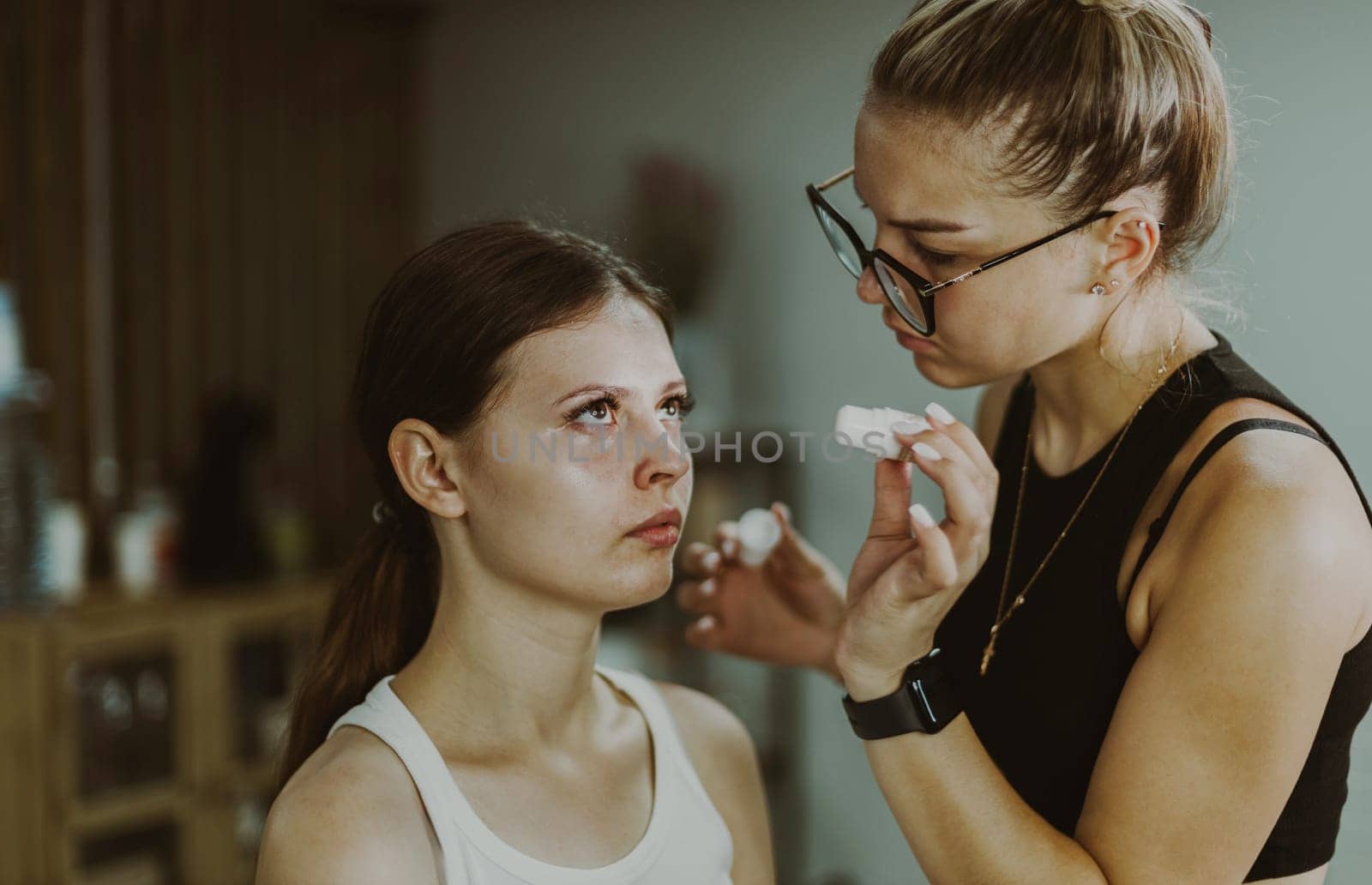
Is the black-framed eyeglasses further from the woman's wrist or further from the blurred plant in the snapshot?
the blurred plant

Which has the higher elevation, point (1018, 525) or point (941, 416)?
point (941, 416)

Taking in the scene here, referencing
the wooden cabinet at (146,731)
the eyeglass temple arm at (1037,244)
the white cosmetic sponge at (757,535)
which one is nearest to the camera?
the eyeglass temple arm at (1037,244)

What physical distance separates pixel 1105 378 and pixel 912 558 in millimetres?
346

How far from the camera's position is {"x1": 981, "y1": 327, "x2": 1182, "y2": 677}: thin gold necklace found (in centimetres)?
123

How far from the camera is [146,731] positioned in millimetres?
2990

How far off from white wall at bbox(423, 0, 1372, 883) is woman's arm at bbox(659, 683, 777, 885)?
3.06 ft

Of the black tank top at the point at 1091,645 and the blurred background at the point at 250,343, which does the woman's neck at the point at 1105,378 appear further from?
the blurred background at the point at 250,343

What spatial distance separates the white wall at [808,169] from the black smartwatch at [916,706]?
0.98 m

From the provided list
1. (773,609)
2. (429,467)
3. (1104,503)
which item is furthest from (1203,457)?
(429,467)

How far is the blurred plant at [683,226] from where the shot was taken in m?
3.24

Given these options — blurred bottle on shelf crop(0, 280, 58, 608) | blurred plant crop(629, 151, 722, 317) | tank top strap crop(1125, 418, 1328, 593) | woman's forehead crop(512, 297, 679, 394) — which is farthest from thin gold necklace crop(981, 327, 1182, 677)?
blurred bottle on shelf crop(0, 280, 58, 608)

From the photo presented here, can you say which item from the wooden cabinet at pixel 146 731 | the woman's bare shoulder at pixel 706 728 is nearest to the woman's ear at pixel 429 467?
the woman's bare shoulder at pixel 706 728

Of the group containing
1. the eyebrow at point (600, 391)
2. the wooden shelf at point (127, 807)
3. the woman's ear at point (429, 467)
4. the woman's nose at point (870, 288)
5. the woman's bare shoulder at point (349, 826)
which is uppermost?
the woman's nose at point (870, 288)

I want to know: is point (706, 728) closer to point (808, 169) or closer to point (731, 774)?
point (731, 774)
